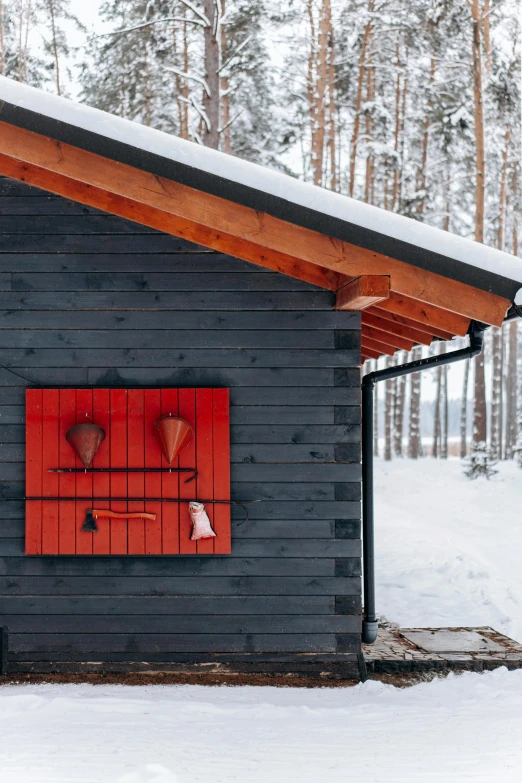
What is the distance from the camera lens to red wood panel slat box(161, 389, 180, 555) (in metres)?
4.90

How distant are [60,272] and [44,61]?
50.7 ft

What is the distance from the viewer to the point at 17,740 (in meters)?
3.92

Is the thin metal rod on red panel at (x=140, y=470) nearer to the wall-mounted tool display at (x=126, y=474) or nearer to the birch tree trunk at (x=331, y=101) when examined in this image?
the wall-mounted tool display at (x=126, y=474)

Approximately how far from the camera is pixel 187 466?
495 cm

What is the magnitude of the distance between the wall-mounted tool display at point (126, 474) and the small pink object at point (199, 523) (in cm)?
4

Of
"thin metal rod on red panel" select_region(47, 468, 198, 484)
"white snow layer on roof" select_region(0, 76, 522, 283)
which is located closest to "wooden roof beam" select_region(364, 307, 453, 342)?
"white snow layer on roof" select_region(0, 76, 522, 283)

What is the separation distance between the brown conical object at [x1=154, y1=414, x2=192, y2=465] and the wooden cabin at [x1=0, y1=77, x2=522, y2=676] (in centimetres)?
13

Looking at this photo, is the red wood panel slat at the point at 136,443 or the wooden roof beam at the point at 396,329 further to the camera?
the wooden roof beam at the point at 396,329

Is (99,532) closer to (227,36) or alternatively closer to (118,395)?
(118,395)

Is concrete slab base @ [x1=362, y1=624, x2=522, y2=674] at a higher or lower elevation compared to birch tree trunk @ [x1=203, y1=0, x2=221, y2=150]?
lower

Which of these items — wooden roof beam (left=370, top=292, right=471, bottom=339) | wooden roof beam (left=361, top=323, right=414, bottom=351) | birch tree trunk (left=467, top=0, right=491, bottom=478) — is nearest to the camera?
wooden roof beam (left=370, top=292, right=471, bottom=339)

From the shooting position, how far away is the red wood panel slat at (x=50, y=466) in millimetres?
4898

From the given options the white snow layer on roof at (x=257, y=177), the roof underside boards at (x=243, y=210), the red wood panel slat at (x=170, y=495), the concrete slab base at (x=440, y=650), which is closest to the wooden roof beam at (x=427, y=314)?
the roof underside boards at (x=243, y=210)

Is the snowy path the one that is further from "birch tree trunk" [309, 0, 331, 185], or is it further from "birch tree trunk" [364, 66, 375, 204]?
"birch tree trunk" [364, 66, 375, 204]
